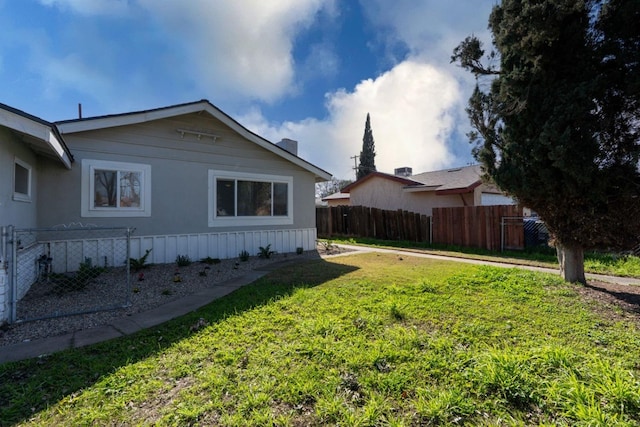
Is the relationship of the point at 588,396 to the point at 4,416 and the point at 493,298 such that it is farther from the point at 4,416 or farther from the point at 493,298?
the point at 4,416

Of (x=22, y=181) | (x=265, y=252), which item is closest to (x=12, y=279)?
(x=22, y=181)

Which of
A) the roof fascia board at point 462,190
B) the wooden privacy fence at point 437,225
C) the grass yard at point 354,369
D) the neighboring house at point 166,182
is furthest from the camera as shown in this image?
the roof fascia board at point 462,190

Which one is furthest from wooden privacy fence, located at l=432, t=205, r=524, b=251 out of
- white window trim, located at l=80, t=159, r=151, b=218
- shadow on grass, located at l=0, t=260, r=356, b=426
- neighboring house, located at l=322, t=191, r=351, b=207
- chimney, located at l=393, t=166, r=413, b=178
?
chimney, located at l=393, t=166, r=413, b=178

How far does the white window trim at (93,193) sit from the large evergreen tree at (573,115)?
27.1ft

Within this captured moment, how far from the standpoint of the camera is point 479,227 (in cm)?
1223

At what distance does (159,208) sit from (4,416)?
645 cm

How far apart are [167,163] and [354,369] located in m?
7.63

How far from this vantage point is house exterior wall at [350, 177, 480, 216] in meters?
16.8

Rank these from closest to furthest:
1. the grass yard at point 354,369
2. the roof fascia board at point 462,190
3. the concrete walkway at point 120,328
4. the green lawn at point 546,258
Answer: the grass yard at point 354,369, the concrete walkway at point 120,328, the green lawn at point 546,258, the roof fascia board at point 462,190

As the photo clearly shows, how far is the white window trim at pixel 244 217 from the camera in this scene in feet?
30.0

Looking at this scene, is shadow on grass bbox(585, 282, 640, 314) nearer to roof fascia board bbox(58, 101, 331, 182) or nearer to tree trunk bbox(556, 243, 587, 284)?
tree trunk bbox(556, 243, 587, 284)

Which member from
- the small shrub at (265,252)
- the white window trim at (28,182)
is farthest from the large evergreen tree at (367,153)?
the white window trim at (28,182)

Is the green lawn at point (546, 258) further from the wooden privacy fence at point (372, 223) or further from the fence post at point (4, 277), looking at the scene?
the fence post at point (4, 277)

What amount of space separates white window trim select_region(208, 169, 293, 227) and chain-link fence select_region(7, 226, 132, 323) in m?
2.37
